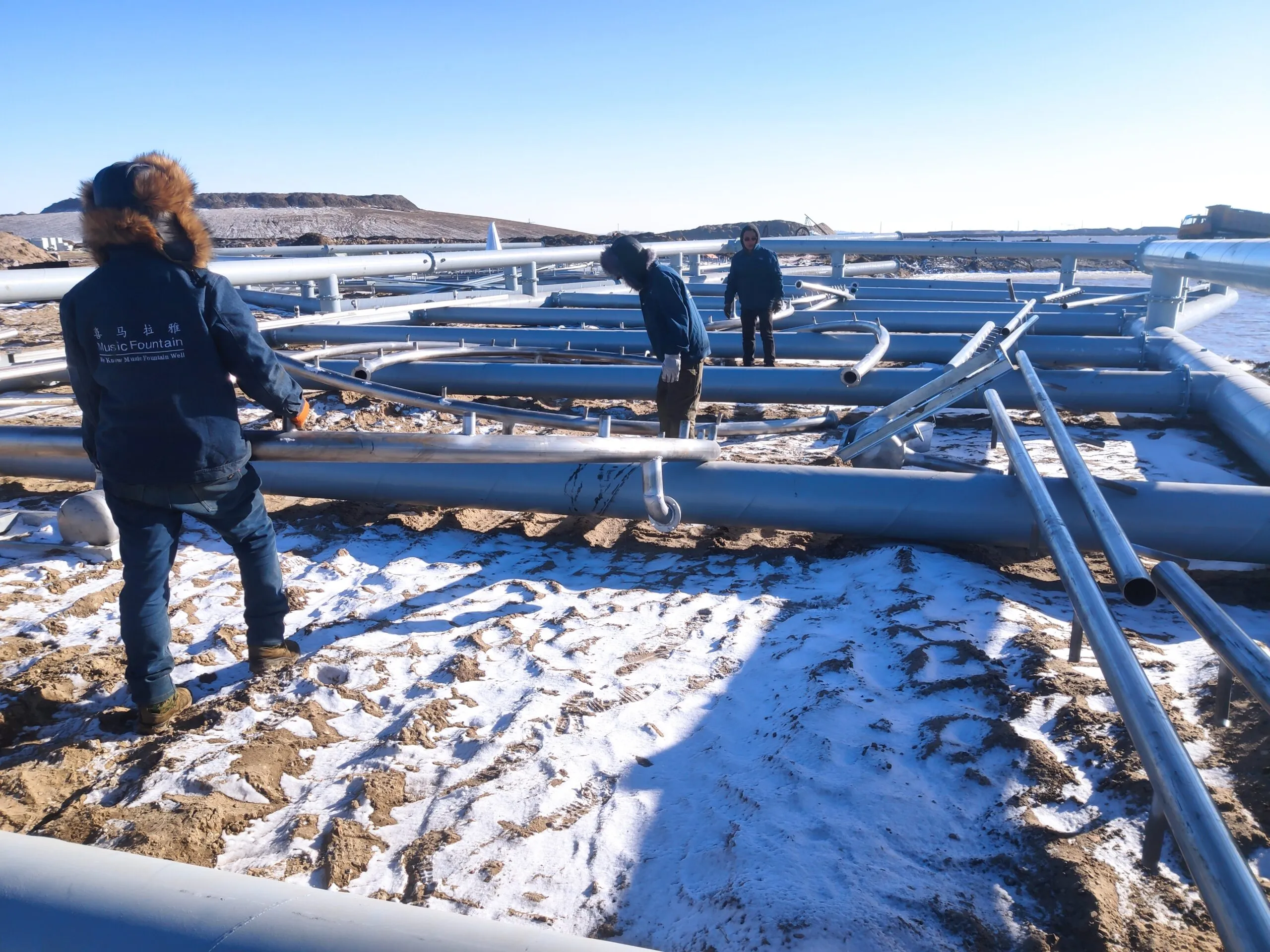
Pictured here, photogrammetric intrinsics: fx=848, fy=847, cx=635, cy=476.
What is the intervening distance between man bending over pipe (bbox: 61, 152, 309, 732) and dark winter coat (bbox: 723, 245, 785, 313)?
17.3 ft

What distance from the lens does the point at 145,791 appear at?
223cm

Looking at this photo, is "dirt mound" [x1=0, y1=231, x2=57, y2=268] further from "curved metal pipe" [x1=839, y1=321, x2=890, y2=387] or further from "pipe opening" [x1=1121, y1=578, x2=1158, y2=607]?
"pipe opening" [x1=1121, y1=578, x2=1158, y2=607]

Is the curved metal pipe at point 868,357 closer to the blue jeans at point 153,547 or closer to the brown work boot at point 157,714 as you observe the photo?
the blue jeans at point 153,547

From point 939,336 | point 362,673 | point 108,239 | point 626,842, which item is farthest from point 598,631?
point 939,336

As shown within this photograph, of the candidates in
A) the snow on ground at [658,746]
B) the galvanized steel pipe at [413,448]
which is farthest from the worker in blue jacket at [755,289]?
the galvanized steel pipe at [413,448]

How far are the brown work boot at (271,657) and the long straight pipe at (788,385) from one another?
391 centimetres

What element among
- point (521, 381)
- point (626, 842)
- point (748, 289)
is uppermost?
point (748, 289)

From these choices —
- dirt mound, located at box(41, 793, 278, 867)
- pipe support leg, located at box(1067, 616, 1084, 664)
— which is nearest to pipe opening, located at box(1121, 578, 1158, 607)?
pipe support leg, located at box(1067, 616, 1084, 664)

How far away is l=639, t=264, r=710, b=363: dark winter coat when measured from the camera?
473cm

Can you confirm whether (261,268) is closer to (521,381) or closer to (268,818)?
(521,381)

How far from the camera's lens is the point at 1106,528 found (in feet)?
7.35

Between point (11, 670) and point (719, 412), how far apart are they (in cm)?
492

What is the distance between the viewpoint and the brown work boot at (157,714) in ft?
8.18

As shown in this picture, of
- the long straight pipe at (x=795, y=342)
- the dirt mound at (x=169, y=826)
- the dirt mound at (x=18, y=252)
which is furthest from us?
the dirt mound at (x=18, y=252)
